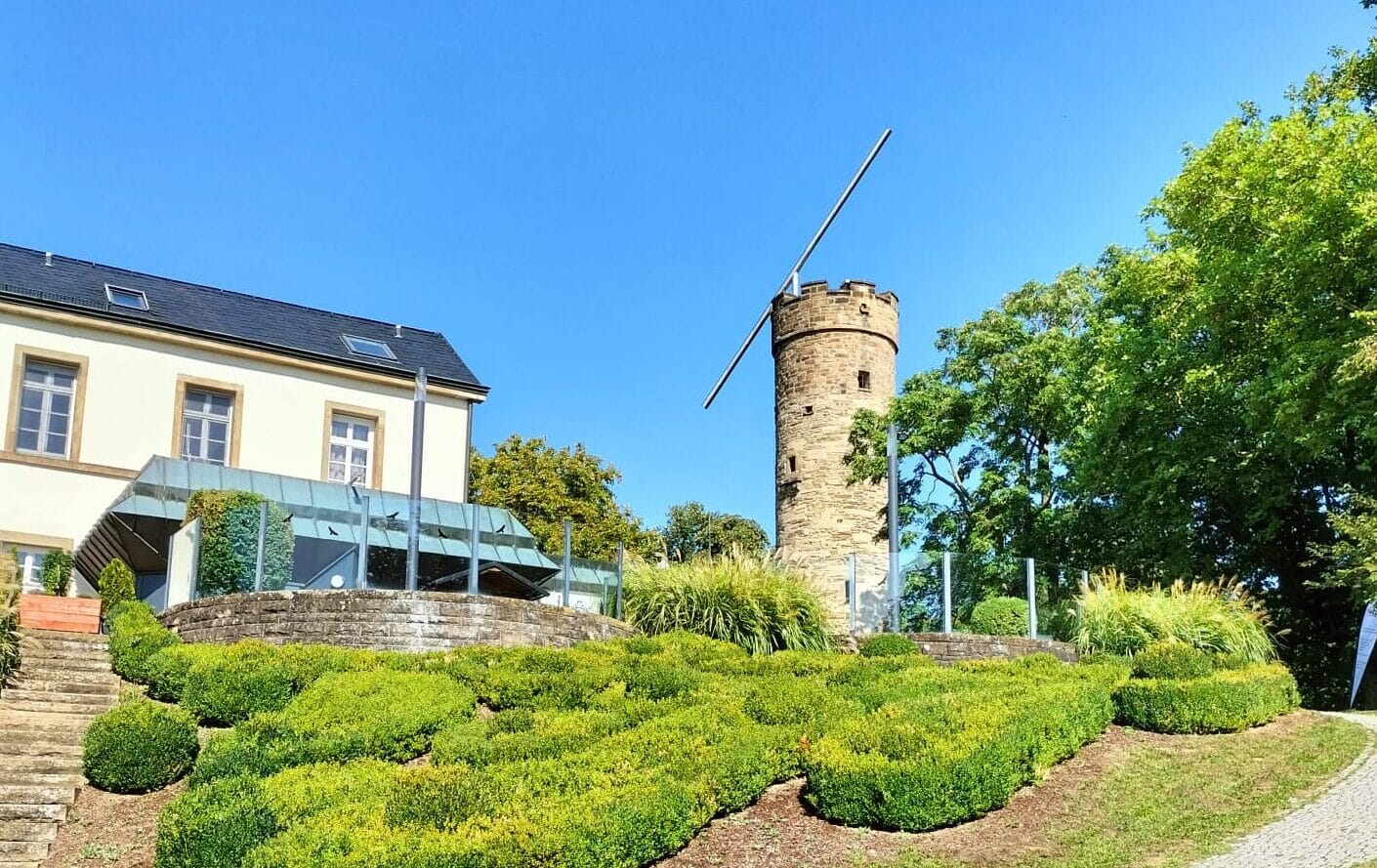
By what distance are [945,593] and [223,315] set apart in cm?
1576

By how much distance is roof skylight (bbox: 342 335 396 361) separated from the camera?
28116 mm

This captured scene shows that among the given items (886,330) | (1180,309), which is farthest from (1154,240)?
(886,330)

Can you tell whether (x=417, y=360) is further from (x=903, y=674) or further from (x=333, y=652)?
(x=903, y=674)

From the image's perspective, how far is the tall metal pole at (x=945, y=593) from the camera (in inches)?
803

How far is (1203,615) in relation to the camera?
60.3 feet

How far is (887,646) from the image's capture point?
18.1 metres

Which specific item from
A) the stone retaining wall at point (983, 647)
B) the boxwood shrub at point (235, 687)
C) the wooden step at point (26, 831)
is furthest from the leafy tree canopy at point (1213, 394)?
the wooden step at point (26, 831)

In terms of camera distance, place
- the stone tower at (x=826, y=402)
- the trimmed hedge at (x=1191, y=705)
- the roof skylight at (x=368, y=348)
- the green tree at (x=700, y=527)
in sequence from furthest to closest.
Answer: the green tree at (x=700, y=527) → the stone tower at (x=826, y=402) → the roof skylight at (x=368, y=348) → the trimmed hedge at (x=1191, y=705)

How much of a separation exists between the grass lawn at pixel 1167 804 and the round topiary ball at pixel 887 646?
17.0 feet

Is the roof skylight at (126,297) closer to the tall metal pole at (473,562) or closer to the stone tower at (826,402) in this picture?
the tall metal pole at (473,562)

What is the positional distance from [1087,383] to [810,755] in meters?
18.7

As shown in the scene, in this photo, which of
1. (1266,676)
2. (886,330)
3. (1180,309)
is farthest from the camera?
(886,330)

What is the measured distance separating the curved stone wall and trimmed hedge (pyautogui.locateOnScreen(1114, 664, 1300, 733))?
7.10m

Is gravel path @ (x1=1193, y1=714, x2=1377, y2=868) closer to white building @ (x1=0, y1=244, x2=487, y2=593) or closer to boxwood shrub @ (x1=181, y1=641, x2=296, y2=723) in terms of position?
boxwood shrub @ (x1=181, y1=641, x2=296, y2=723)
